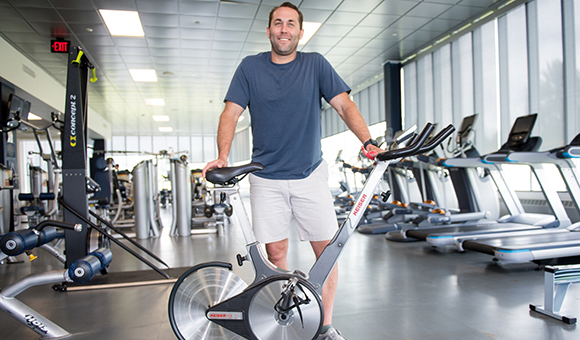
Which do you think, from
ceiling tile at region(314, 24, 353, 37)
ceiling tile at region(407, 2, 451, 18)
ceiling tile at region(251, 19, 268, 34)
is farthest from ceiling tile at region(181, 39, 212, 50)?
ceiling tile at region(407, 2, 451, 18)

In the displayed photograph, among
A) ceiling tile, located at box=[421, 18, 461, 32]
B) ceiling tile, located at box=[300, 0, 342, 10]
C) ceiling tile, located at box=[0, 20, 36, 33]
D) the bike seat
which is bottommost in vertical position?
the bike seat

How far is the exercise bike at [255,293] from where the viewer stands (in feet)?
4.59

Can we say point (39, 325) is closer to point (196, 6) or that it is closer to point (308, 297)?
point (308, 297)

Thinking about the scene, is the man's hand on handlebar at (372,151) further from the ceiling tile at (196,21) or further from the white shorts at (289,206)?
the ceiling tile at (196,21)

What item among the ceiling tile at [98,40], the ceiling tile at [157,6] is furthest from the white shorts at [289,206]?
the ceiling tile at [98,40]

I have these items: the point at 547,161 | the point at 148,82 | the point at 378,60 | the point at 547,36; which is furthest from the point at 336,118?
the point at 547,161

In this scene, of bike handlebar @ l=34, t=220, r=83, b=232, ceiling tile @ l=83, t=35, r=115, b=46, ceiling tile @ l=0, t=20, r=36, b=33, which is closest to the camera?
bike handlebar @ l=34, t=220, r=83, b=232

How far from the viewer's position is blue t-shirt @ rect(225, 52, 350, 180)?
1.60m

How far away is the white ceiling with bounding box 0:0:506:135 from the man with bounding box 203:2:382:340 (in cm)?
391

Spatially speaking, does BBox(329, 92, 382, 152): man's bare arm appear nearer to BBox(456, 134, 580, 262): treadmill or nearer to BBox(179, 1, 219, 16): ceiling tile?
BBox(456, 134, 580, 262): treadmill

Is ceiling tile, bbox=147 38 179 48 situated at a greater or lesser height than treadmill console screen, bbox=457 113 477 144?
greater

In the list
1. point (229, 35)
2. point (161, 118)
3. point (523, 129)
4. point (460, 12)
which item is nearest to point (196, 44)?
point (229, 35)

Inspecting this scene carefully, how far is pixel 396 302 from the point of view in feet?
7.70

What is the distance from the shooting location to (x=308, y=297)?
55.1 inches
